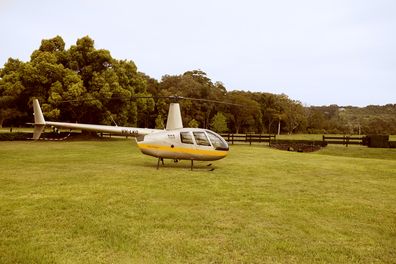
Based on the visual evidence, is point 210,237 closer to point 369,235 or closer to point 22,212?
point 369,235

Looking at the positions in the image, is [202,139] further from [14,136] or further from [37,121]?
[14,136]

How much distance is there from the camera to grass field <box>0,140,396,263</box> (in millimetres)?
5754

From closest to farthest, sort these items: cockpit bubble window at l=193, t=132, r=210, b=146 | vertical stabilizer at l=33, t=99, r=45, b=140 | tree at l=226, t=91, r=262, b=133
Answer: cockpit bubble window at l=193, t=132, r=210, b=146
vertical stabilizer at l=33, t=99, r=45, b=140
tree at l=226, t=91, r=262, b=133

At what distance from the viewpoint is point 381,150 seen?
2850cm

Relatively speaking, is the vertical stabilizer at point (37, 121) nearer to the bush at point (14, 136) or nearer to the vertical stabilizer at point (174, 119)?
the vertical stabilizer at point (174, 119)

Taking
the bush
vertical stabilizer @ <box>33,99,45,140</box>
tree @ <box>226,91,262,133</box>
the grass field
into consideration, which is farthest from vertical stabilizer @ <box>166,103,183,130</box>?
tree @ <box>226,91,262,133</box>

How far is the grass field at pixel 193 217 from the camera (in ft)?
18.9

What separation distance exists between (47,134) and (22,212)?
33.0 m

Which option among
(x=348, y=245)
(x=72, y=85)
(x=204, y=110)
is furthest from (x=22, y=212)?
(x=204, y=110)

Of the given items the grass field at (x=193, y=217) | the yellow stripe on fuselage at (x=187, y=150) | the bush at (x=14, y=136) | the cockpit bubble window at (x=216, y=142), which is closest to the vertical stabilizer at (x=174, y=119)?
the yellow stripe on fuselage at (x=187, y=150)

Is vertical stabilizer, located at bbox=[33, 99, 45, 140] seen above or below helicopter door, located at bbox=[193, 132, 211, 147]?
above

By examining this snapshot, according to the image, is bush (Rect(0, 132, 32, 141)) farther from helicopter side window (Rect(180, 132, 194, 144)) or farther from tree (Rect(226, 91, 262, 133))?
tree (Rect(226, 91, 262, 133))

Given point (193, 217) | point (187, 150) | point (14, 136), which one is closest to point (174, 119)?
point (187, 150)

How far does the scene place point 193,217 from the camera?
25.5 ft
